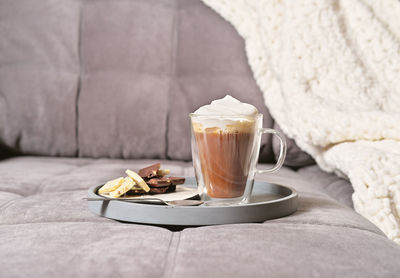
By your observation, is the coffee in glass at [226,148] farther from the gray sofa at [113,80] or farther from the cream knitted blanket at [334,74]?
the gray sofa at [113,80]

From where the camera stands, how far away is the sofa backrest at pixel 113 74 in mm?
1429

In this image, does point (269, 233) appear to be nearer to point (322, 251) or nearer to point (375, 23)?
point (322, 251)

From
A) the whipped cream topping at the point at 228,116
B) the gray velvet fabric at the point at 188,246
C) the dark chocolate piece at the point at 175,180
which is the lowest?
the gray velvet fabric at the point at 188,246

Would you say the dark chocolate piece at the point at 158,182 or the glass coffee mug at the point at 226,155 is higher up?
the glass coffee mug at the point at 226,155

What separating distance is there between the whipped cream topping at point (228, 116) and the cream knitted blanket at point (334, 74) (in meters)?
0.38

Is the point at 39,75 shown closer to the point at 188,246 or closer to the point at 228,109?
the point at 228,109

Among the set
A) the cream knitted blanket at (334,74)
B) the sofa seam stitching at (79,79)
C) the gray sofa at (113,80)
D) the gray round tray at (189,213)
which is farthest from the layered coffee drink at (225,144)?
the sofa seam stitching at (79,79)

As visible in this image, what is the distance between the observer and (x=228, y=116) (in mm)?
697

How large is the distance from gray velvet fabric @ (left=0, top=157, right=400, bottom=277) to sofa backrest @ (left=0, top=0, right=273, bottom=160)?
0.70 m

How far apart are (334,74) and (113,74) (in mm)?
745

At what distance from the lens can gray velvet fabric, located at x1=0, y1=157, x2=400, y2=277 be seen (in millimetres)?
442

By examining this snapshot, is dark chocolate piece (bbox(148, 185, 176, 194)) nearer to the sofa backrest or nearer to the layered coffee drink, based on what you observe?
the layered coffee drink

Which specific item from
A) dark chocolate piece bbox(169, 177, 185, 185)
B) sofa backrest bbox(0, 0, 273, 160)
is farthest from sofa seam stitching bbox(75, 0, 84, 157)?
dark chocolate piece bbox(169, 177, 185, 185)

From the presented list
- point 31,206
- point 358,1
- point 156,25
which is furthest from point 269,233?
point 156,25
